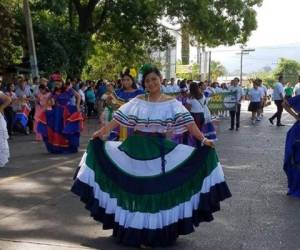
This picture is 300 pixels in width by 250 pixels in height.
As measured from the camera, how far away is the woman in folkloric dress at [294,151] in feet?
28.9

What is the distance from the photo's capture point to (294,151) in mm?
8828

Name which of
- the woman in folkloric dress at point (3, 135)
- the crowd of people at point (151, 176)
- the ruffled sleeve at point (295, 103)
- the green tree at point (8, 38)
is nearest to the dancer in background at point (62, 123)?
the woman in folkloric dress at point (3, 135)

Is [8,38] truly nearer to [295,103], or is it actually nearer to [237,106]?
[237,106]

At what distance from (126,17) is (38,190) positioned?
2128 cm

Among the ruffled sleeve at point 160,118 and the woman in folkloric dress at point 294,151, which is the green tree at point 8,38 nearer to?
the woman in folkloric dress at point 294,151

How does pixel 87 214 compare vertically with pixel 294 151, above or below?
below

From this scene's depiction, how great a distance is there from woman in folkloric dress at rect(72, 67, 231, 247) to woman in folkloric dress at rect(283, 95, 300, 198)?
3179 mm

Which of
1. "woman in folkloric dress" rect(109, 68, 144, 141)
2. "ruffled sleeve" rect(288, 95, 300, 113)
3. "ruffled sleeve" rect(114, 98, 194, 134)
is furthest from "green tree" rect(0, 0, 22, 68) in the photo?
"ruffled sleeve" rect(114, 98, 194, 134)

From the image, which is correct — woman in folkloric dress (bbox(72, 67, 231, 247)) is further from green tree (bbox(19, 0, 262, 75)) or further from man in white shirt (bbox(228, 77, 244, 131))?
green tree (bbox(19, 0, 262, 75))

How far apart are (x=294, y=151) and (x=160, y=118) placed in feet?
11.2

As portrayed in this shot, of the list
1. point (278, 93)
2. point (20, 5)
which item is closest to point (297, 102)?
point (278, 93)

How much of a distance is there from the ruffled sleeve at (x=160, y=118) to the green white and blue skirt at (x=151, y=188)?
0.39 feet

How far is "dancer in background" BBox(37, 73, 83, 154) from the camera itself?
44.7ft

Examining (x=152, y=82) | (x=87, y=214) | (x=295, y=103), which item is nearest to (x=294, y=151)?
(x=295, y=103)
